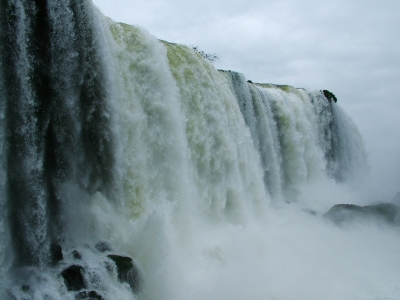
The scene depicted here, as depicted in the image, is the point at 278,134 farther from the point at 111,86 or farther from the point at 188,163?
the point at 111,86

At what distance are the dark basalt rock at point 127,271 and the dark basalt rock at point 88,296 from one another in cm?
Result: 60

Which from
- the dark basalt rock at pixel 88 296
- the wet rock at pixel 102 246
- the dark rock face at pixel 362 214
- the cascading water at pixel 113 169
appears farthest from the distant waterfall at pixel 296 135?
the dark basalt rock at pixel 88 296

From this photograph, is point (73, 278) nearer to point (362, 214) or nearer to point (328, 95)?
point (362, 214)

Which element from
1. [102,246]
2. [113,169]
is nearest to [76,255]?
[102,246]

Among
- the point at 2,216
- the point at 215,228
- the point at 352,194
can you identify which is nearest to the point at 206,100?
the point at 215,228

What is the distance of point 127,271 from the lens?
6.39 meters

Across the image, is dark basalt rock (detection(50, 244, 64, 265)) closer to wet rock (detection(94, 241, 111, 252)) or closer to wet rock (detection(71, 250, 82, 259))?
wet rock (detection(71, 250, 82, 259))

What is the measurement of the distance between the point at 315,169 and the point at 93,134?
12813 millimetres

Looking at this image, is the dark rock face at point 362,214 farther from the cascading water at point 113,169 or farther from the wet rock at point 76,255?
the wet rock at point 76,255

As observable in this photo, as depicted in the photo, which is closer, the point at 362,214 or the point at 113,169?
the point at 113,169

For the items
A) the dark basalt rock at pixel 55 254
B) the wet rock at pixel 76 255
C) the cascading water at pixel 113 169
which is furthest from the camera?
the wet rock at pixel 76 255

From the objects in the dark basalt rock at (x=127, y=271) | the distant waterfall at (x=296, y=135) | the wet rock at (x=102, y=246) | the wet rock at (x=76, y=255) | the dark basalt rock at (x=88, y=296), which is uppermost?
the distant waterfall at (x=296, y=135)

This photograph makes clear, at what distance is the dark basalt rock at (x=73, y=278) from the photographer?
5770 mm

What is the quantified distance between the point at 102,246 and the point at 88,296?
1190 millimetres
